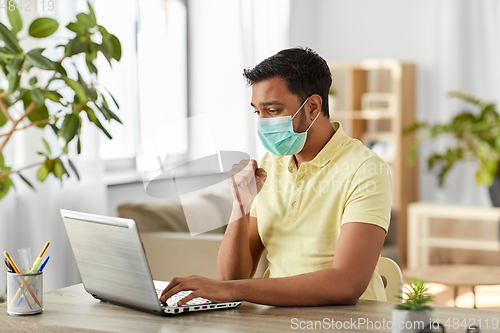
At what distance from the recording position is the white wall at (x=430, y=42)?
496 cm

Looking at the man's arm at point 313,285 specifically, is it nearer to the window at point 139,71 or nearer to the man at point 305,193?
the man at point 305,193

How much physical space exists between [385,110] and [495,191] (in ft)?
3.83

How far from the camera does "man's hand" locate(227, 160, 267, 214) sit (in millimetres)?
1459

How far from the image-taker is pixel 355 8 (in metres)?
5.45

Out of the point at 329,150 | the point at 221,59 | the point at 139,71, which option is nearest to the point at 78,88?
the point at 329,150

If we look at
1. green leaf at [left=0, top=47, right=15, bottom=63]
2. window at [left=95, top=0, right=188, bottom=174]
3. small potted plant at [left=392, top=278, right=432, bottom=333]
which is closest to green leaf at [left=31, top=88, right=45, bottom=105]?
green leaf at [left=0, top=47, right=15, bottom=63]

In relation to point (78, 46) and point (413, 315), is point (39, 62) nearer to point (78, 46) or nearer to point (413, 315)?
point (78, 46)

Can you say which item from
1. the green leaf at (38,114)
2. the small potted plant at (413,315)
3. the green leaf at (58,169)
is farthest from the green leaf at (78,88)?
the small potted plant at (413,315)

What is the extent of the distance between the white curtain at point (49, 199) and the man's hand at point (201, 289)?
1.55m

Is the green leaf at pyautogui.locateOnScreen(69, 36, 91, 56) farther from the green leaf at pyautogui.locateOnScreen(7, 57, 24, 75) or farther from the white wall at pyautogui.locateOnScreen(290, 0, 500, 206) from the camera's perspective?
the white wall at pyautogui.locateOnScreen(290, 0, 500, 206)

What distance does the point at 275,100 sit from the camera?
153 centimetres

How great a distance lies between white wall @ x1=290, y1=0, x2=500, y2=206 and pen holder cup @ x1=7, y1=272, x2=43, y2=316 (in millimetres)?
4350

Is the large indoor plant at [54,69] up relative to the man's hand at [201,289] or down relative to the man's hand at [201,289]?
up

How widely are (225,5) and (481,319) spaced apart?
3.51m
